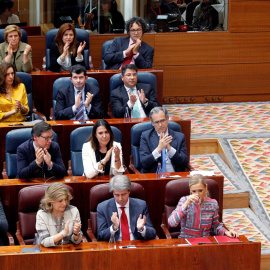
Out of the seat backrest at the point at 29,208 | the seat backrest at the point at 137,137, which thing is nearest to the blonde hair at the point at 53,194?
the seat backrest at the point at 29,208

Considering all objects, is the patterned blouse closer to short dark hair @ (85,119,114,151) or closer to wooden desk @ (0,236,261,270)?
wooden desk @ (0,236,261,270)

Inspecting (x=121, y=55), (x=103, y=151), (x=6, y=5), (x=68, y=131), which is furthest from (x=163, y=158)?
(x=6, y=5)

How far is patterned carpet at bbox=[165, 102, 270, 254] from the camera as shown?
15.2 feet

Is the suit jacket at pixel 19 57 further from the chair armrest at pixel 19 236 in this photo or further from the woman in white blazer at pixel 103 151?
the chair armrest at pixel 19 236

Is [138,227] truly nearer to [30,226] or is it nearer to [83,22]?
[30,226]

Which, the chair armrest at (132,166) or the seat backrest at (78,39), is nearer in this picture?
the chair armrest at (132,166)

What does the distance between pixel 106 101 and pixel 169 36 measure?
1.29 metres

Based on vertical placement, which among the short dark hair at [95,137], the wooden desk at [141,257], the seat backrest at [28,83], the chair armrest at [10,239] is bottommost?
the chair armrest at [10,239]

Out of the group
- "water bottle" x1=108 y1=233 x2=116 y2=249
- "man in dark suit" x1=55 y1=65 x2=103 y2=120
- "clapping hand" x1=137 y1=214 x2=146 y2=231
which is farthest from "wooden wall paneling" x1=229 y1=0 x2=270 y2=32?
"water bottle" x1=108 y1=233 x2=116 y2=249

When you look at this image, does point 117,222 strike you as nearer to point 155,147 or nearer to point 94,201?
point 94,201

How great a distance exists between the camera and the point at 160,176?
4117mm

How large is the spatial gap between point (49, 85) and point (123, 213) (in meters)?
2.14

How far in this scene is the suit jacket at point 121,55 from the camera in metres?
5.76

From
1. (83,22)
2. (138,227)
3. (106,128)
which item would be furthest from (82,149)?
(83,22)
